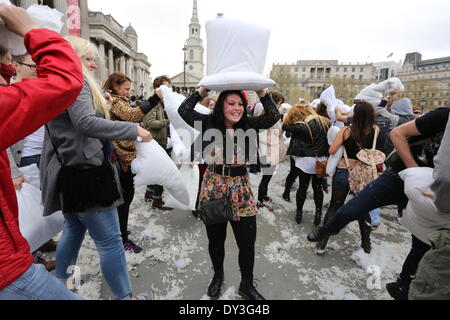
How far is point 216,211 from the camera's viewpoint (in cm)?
205

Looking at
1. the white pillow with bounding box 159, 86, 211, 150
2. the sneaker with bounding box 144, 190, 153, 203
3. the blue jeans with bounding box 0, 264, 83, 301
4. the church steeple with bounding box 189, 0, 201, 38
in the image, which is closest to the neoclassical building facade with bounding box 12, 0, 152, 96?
the sneaker with bounding box 144, 190, 153, 203

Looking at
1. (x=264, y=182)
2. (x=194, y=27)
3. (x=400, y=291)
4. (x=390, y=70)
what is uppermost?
(x=194, y=27)

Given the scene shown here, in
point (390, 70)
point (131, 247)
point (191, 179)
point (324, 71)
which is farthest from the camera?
A: point (324, 71)

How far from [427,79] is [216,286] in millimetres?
74822

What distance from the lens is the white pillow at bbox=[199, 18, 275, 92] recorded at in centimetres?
186

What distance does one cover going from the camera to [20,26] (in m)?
0.83

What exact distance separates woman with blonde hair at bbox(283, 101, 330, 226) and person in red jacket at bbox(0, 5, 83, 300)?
3.16 meters

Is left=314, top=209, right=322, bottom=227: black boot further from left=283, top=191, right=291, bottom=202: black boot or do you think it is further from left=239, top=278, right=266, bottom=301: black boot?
left=239, top=278, right=266, bottom=301: black boot

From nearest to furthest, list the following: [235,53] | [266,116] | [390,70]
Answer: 1. [235,53]
2. [266,116]
3. [390,70]

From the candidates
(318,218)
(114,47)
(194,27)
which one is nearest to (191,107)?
(318,218)

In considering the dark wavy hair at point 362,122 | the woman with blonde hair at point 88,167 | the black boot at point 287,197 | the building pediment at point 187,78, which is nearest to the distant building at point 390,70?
the building pediment at point 187,78

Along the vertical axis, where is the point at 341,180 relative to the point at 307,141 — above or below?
below

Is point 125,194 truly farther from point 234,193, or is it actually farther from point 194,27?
point 194,27
